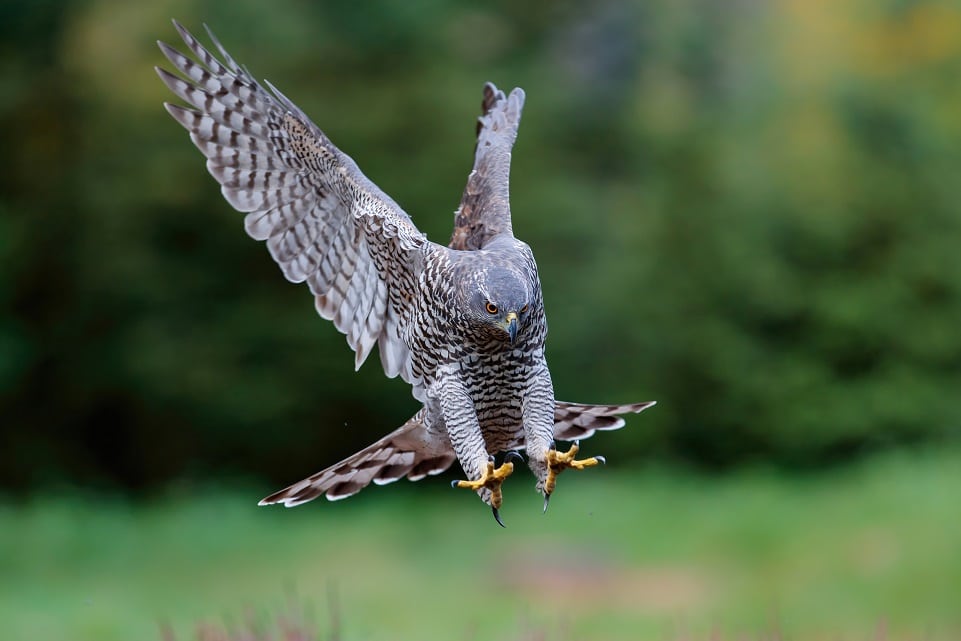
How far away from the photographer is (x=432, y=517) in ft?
46.0

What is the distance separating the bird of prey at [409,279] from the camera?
Result: 4.38 metres

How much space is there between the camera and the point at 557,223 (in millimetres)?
13555

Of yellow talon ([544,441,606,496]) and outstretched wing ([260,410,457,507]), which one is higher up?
outstretched wing ([260,410,457,507])

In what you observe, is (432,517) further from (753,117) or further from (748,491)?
(753,117)

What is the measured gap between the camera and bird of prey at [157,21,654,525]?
4375 millimetres

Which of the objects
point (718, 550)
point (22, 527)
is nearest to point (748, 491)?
point (718, 550)

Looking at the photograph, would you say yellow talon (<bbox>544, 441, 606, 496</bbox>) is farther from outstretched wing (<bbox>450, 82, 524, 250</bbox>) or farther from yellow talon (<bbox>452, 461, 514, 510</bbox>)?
outstretched wing (<bbox>450, 82, 524, 250</bbox>)

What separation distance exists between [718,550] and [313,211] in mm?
7899

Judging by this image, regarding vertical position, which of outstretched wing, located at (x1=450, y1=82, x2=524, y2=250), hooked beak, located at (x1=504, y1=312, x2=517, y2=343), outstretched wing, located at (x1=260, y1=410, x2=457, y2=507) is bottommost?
outstretched wing, located at (x1=260, y1=410, x2=457, y2=507)

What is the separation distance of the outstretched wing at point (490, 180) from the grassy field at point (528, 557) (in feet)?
15.4

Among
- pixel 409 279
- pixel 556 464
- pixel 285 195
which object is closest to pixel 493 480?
pixel 556 464

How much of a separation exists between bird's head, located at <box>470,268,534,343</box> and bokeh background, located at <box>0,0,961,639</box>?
21.5ft

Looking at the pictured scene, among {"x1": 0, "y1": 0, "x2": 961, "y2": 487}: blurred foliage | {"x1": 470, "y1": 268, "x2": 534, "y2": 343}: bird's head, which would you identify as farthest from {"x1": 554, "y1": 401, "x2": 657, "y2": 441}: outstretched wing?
{"x1": 0, "y1": 0, "x2": 961, "y2": 487}: blurred foliage

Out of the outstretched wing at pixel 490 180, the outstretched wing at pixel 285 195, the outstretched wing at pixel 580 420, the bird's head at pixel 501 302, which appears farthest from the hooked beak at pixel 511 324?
the outstretched wing at pixel 285 195
